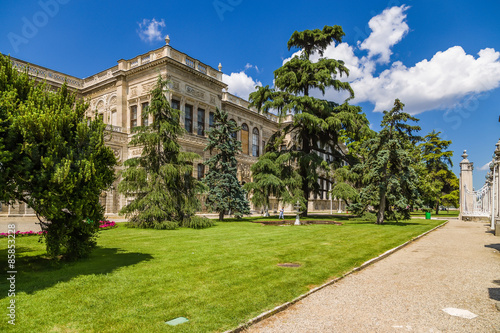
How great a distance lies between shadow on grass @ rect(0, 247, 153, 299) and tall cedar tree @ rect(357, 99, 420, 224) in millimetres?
16222

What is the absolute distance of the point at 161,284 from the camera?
561cm

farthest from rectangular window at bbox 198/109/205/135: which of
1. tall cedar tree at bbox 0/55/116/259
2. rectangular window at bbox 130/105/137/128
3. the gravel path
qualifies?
the gravel path

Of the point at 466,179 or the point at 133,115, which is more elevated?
the point at 133,115

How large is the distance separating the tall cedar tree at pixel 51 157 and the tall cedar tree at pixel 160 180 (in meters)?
9.14

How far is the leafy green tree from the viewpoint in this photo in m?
22.8

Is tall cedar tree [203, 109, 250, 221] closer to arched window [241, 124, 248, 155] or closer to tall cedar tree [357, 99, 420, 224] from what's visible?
tall cedar tree [357, 99, 420, 224]

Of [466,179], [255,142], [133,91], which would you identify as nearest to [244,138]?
[255,142]

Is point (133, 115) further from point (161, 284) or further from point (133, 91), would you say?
point (161, 284)

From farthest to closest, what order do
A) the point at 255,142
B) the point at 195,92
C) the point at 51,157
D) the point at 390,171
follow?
the point at 255,142
the point at 195,92
the point at 390,171
the point at 51,157

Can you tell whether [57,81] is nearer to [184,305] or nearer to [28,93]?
[28,93]

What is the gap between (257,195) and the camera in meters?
23.0

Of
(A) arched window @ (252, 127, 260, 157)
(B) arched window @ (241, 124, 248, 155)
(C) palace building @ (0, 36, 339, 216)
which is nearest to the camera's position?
(C) palace building @ (0, 36, 339, 216)

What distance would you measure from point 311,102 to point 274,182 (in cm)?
656

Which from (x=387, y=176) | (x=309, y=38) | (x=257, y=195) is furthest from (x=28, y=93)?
(x=309, y=38)
